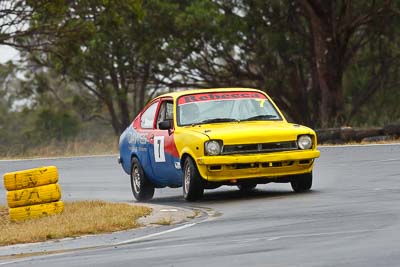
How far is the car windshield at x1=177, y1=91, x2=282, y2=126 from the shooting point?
17.0m

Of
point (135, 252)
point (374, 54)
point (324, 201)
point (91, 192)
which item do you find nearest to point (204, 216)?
point (324, 201)

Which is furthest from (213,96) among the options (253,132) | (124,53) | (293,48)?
(124,53)

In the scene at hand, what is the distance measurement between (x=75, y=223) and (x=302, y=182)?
13.0 feet

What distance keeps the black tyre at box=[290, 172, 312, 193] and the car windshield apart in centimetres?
Answer: 104

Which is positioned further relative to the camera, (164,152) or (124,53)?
(124,53)

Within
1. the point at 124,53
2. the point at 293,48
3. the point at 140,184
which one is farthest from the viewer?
the point at 124,53

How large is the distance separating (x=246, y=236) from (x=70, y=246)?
1.88 metres

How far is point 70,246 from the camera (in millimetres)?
12023

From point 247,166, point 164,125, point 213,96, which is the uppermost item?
point 213,96

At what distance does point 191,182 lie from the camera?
52.7ft

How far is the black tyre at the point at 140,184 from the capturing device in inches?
713

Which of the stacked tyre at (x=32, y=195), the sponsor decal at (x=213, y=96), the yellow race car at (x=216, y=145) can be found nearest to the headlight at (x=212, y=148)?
the yellow race car at (x=216, y=145)

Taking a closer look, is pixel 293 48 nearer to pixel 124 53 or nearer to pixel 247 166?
pixel 124 53

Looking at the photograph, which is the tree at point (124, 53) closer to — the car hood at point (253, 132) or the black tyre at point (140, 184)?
the black tyre at point (140, 184)
